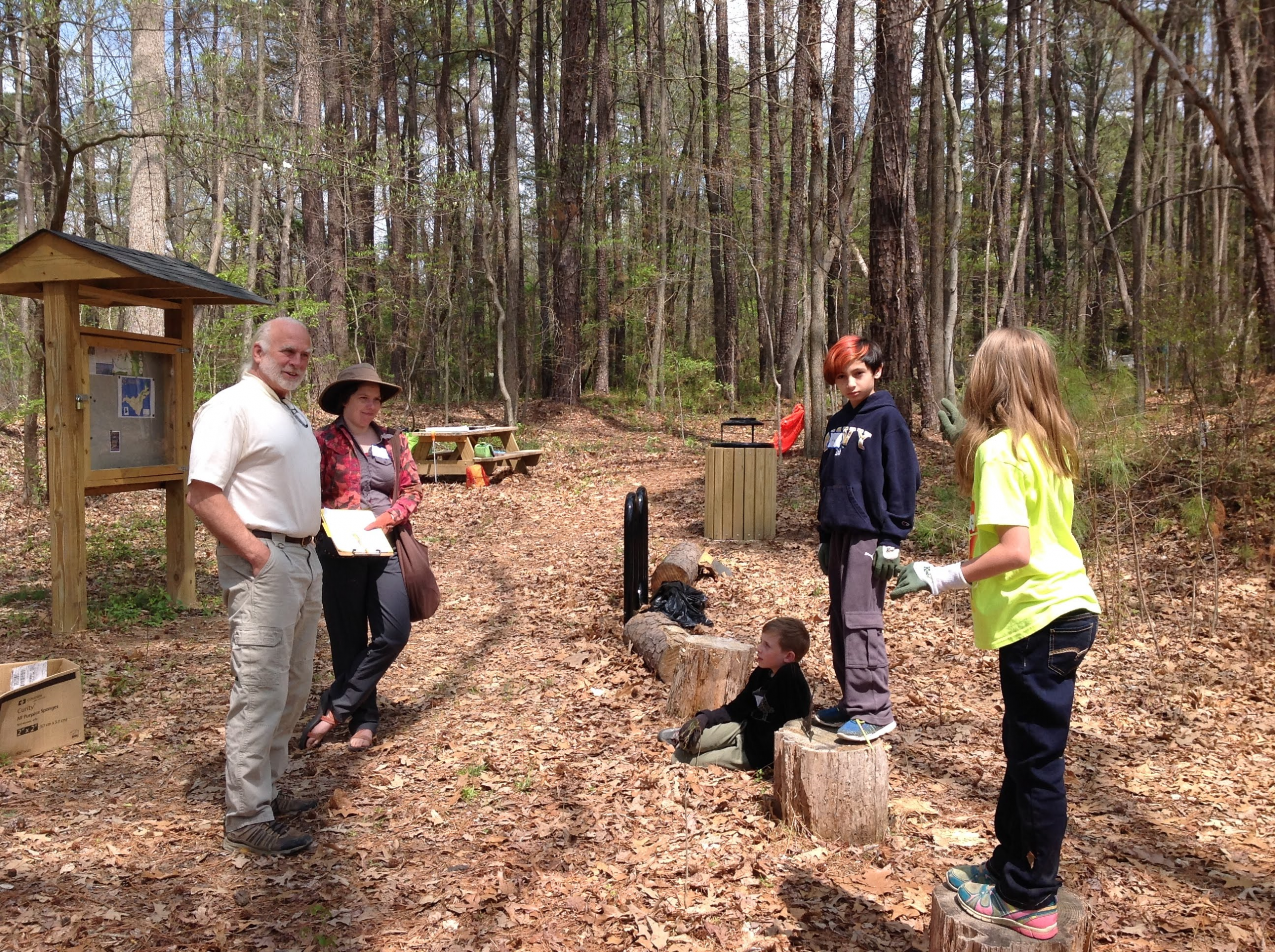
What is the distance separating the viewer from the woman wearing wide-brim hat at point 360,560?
473cm

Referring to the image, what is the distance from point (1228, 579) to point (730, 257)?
16.9 meters

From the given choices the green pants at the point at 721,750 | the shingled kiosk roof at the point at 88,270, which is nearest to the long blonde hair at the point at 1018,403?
the green pants at the point at 721,750

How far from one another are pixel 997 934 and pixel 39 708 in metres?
4.63

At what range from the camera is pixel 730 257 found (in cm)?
2330

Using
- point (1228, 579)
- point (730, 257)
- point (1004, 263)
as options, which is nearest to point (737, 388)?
point (730, 257)

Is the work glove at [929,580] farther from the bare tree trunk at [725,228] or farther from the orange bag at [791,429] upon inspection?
the bare tree trunk at [725,228]

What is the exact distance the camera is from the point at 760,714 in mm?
4680

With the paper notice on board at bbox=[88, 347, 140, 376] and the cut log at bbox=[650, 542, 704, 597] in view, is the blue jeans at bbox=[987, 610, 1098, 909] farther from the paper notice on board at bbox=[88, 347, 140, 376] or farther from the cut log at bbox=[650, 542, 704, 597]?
the paper notice on board at bbox=[88, 347, 140, 376]

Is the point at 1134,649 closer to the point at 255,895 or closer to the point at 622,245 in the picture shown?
the point at 255,895

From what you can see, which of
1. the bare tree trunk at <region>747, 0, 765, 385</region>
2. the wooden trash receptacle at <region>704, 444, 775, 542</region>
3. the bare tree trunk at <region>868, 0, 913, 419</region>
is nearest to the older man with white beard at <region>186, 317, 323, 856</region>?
the wooden trash receptacle at <region>704, 444, 775, 542</region>

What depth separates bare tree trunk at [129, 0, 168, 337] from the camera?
10.2 metres

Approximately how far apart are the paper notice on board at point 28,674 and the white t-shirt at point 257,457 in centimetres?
216

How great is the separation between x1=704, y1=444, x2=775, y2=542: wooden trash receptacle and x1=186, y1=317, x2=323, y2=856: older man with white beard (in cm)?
669

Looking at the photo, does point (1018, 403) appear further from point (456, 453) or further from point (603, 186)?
point (603, 186)
